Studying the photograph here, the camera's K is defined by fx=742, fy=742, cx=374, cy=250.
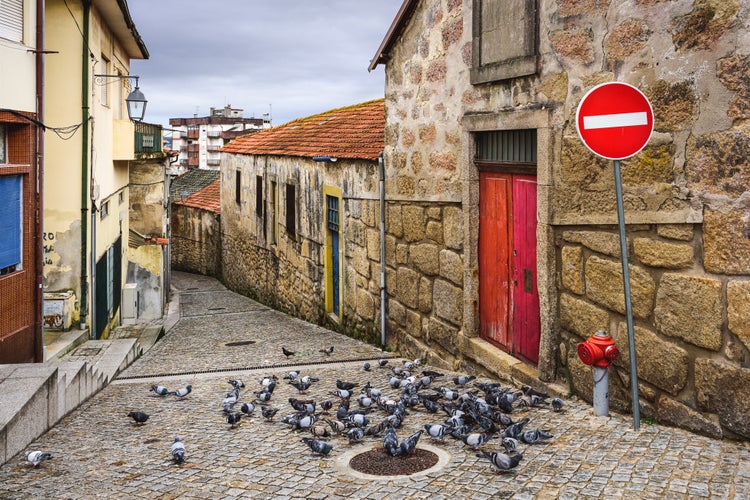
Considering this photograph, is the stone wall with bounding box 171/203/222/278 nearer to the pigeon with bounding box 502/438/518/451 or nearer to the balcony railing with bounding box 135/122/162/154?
the balcony railing with bounding box 135/122/162/154

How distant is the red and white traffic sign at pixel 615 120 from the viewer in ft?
15.0

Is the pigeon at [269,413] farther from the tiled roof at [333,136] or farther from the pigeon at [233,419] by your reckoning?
the tiled roof at [333,136]

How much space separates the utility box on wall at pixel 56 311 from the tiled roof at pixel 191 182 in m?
21.9

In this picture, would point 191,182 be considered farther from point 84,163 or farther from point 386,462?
point 386,462

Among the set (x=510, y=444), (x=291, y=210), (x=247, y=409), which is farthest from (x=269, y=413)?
(x=291, y=210)

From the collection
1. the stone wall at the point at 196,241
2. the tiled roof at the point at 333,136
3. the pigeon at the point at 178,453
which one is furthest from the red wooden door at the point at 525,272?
the stone wall at the point at 196,241

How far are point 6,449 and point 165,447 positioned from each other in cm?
109

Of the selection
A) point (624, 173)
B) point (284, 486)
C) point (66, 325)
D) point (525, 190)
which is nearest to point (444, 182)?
point (525, 190)

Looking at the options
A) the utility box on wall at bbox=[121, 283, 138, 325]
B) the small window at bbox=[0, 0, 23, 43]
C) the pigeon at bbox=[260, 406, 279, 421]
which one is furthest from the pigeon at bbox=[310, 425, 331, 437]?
the utility box on wall at bbox=[121, 283, 138, 325]

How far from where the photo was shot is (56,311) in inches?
436

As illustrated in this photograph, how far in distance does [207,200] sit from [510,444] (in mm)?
25748

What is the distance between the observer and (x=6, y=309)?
8133 mm

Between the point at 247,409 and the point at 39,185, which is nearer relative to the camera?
the point at 247,409

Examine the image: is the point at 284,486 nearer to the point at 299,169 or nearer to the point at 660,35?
the point at 660,35
